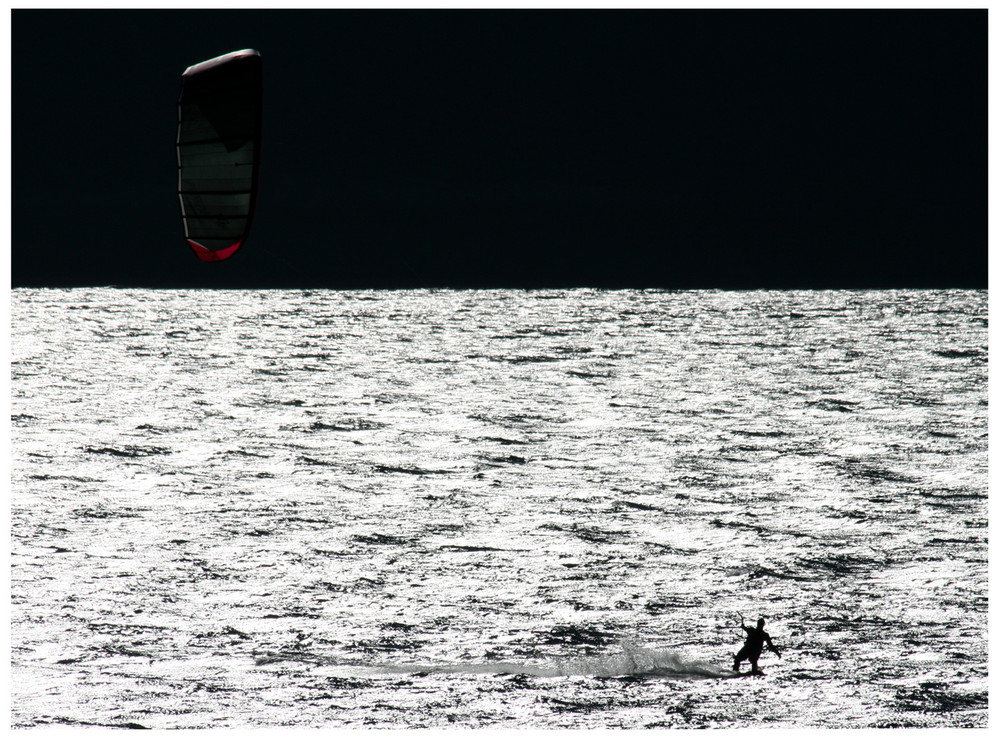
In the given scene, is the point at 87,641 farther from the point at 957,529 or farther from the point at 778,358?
the point at 778,358

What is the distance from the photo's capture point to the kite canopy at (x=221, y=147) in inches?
366

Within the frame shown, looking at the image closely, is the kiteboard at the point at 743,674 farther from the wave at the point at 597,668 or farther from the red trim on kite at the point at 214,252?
the red trim on kite at the point at 214,252

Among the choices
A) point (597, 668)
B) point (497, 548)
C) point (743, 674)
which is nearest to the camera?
point (743, 674)

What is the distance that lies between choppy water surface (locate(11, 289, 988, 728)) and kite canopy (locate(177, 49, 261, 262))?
35.3 feet

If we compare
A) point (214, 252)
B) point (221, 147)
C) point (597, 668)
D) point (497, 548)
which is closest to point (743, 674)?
point (597, 668)

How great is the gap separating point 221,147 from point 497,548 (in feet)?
62.7

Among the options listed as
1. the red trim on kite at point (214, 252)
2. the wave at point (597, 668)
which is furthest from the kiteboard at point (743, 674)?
the red trim on kite at point (214, 252)

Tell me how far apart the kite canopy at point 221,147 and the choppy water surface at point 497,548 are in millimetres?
10764

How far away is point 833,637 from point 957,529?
953 centimetres

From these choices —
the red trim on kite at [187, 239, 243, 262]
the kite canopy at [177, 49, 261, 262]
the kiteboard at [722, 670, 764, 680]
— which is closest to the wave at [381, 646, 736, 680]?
the kiteboard at [722, 670, 764, 680]

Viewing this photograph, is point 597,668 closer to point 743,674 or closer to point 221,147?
point 743,674

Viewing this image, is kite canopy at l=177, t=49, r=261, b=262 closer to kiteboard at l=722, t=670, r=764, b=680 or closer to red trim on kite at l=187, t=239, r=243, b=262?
red trim on kite at l=187, t=239, r=243, b=262

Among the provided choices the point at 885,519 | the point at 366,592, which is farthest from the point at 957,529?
the point at 366,592

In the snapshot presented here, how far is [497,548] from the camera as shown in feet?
89.8
